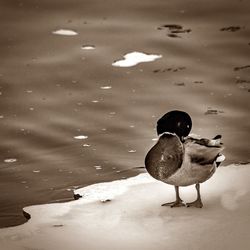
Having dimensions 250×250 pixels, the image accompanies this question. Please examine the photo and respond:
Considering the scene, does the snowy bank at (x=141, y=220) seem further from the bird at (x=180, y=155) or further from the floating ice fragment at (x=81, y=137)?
→ the floating ice fragment at (x=81, y=137)

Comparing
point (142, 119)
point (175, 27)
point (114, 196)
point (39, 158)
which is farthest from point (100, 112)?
point (175, 27)

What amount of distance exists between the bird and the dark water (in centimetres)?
93

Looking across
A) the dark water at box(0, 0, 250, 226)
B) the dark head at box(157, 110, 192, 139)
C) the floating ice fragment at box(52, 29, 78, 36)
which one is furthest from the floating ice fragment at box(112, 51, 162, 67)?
the dark head at box(157, 110, 192, 139)

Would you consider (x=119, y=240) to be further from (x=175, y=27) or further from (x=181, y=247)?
Result: (x=175, y=27)

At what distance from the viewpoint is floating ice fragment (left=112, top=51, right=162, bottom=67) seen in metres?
7.03

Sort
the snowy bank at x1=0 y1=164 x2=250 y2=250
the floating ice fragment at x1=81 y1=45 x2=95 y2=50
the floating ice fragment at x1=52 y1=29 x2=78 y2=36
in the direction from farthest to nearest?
the floating ice fragment at x1=52 y1=29 x2=78 y2=36
the floating ice fragment at x1=81 y1=45 x2=95 y2=50
the snowy bank at x1=0 y1=164 x2=250 y2=250

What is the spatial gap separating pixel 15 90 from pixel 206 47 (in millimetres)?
2002

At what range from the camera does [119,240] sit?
4.02m

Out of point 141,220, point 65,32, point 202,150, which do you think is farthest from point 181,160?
point 65,32

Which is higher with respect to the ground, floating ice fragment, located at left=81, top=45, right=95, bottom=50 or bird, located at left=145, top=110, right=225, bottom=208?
floating ice fragment, located at left=81, top=45, right=95, bottom=50

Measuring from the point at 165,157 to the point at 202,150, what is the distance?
8.8 inches

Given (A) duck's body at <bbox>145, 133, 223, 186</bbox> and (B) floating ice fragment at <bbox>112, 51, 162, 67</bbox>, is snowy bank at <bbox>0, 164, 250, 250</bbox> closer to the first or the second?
(A) duck's body at <bbox>145, 133, 223, 186</bbox>

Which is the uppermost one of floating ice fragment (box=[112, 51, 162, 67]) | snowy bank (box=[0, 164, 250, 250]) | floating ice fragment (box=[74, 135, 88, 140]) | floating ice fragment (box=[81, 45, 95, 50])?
floating ice fragment (box=[81, 45, 95, 50])

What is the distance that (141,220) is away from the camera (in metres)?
4.30
